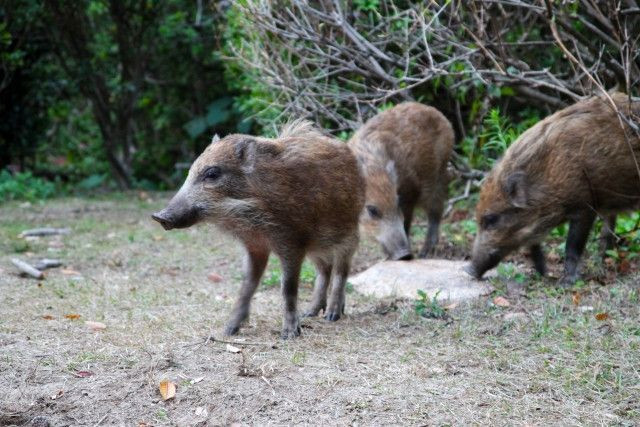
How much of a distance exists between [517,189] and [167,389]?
3393 millimetres

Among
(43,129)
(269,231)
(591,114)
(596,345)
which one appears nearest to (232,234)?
(269,231)

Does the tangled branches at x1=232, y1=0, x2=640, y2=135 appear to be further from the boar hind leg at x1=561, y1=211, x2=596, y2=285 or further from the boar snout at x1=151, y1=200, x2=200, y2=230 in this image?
the boar snout at x1=151, y1=200, x2=200, y2=230

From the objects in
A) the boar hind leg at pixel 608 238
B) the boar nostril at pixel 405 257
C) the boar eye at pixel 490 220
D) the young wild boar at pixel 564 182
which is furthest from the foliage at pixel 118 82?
the boar hind leg at pixel 608 238

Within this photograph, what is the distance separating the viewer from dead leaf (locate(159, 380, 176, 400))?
3.74 meters

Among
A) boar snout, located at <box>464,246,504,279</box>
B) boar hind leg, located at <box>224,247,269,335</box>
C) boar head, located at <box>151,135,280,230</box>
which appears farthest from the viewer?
boar snout, located at <box>464,246,504,279</box>

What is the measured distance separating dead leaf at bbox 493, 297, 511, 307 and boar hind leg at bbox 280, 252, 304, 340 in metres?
1.48

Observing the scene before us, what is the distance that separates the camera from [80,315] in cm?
522

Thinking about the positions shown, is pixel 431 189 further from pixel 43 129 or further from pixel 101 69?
pixel 43 129

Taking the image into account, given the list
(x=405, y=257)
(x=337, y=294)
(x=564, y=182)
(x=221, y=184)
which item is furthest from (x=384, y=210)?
(x=221, y=184)

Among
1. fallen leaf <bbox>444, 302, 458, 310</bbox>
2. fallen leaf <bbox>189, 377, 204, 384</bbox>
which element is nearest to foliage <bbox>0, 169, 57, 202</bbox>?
fallen leaf <bbox>444, 302, 458, 310</bbox>

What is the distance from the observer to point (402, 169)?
745cm

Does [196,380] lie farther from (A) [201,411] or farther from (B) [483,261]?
(B) [483,261]

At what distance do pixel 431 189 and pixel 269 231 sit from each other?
328 centimetres

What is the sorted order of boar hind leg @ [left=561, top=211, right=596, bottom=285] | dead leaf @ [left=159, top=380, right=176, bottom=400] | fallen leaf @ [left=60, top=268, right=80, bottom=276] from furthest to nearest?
fallen leaf @ [left=60, top=268, right=80, bottom=276], boar hind leg @ [left=561, top=211, right=596, bottom=285], dead leaf @ [left=159, top=380, right=176, bottom=400]
